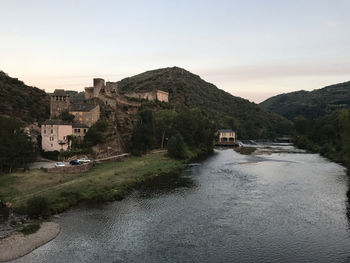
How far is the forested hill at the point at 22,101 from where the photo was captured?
298 ft

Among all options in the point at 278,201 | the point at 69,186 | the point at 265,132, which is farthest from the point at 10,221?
the point at 265,132

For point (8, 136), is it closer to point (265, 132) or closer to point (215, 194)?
point (215, 194)

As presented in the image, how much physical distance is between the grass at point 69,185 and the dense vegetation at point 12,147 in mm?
2706

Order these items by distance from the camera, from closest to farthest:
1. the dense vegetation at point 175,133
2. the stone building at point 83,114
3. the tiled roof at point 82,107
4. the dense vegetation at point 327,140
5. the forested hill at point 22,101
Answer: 1. the stone building at point 83,114
2. the tiled roof at point 82,107
3. the dense vegetation at point 175,133
4. the dense vegetation at point 327,140
5. the forested hill at point 22,101

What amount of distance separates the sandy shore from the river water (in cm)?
79

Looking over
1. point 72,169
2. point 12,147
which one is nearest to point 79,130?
point 72,169

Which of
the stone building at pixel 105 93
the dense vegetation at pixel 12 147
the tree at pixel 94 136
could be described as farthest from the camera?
the stone building at pixel 105 93

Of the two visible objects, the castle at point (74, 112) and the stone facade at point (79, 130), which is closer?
the castle at point (74, 112)

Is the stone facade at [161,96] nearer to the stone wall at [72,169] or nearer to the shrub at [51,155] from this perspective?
the shrub at [51,155]

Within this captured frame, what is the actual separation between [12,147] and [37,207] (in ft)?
62.2

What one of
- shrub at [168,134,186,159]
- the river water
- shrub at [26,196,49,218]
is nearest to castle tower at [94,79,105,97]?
shrub at [168,134,186,159]

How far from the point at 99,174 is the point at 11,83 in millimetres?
75351

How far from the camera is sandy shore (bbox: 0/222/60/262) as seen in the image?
91.9 feet

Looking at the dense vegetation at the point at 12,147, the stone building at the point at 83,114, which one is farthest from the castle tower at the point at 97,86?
the dense vegetation at the point at 12,147
